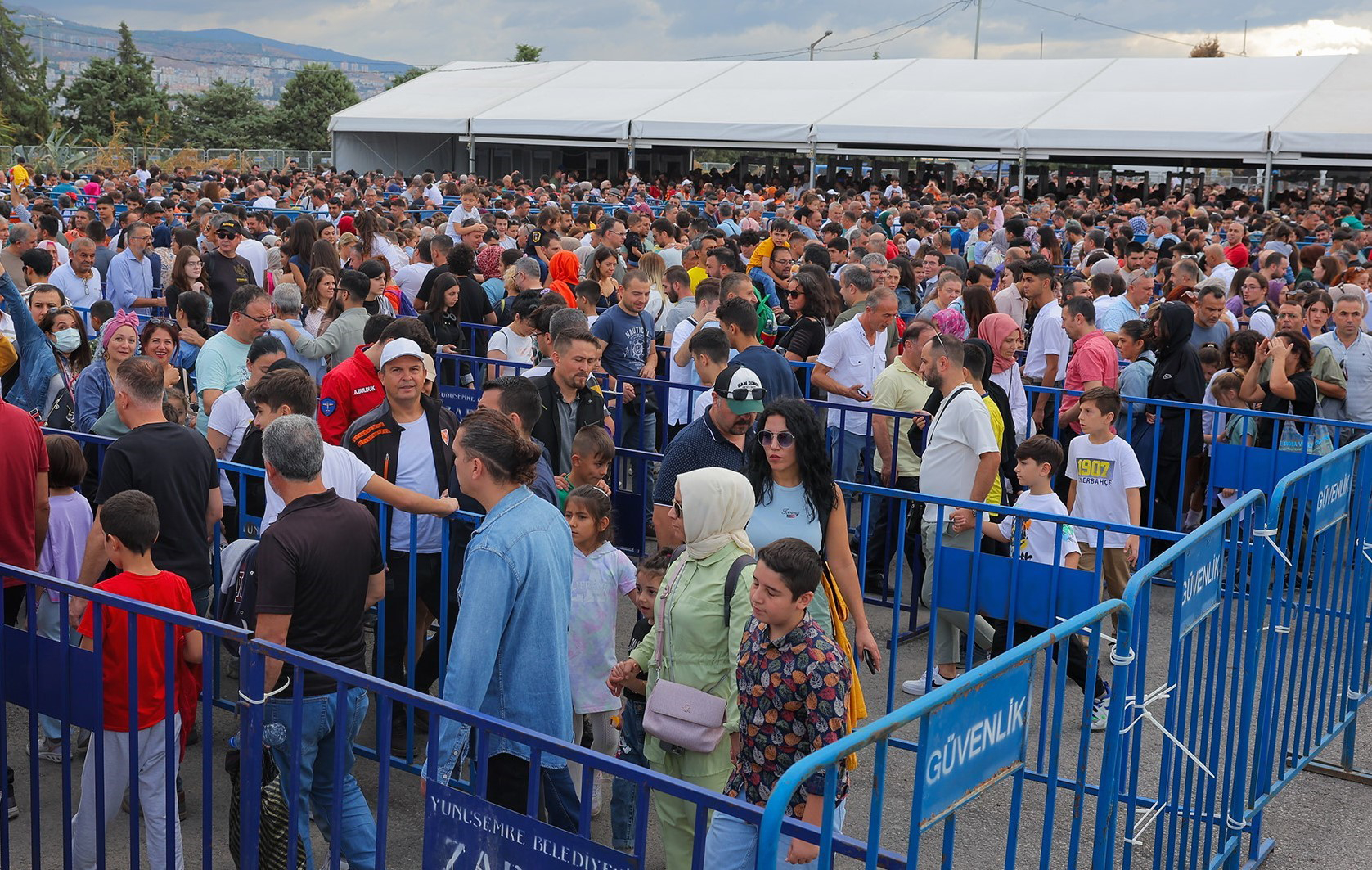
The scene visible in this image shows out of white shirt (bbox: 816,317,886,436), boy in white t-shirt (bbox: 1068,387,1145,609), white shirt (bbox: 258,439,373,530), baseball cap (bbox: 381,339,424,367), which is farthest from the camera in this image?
white shirt (bbox: 816,317,886,436)

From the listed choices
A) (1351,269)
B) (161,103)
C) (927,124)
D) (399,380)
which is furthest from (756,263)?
(161,103)

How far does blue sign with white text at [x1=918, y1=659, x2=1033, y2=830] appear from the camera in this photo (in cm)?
278

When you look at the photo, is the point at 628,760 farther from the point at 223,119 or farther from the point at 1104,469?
the point at 223,119

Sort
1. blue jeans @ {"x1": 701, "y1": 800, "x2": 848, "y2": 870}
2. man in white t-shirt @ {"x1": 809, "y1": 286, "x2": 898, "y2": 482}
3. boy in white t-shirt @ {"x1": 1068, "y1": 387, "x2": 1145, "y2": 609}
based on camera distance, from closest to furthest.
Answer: blue jeans @ {"x1": 701, "y1": 800, "x2": 848, "y2": 870} < boy in white t-shirt @ {"x1": 1068, "y1": 387, "x2": 1145, "y2": 609} < man in white t-shirt @ {"x1": 809, "y1": 286, "x2": 898, "y2": 482}

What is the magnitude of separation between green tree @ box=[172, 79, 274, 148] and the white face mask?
70.4m

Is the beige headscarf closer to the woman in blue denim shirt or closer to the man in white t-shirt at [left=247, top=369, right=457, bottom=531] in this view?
the woman in blue denim shirt

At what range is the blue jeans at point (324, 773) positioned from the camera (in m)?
4.20

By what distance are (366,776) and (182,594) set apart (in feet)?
4.67

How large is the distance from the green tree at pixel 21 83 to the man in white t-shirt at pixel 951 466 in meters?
71.8

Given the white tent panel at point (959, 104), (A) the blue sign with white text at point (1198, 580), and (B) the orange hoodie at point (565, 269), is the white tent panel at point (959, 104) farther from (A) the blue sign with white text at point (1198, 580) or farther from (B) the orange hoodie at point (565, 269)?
(A) the blue sign with white text at point (1198, 580)

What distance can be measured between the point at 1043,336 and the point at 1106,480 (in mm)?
2858

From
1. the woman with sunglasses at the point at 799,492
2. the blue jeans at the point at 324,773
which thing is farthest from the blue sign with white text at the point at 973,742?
the blue jeans at the point at 324,773

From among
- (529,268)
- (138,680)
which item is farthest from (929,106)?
(138,680)

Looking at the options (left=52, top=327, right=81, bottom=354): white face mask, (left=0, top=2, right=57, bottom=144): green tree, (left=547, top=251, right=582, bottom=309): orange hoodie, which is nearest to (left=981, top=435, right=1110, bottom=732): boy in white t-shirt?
(left=547, top=251, right=582, bottom=309): orange hoodie
